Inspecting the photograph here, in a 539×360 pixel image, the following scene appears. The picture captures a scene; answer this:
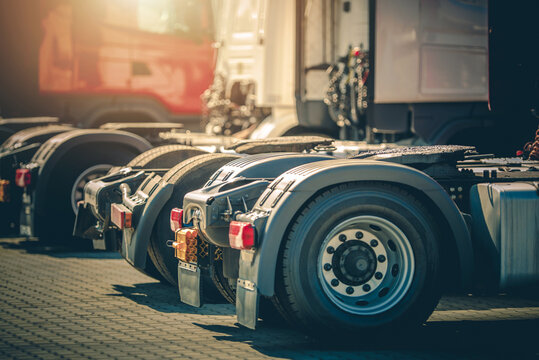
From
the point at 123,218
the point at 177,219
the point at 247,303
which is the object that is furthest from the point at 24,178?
the point at 247,303

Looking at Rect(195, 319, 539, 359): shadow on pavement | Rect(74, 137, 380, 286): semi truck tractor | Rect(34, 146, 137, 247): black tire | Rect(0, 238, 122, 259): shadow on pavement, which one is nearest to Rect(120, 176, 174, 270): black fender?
Rect(74, 137, 380, 286): semi truck tractor

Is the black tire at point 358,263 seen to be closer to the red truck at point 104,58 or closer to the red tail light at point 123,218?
the red tail light at point 123,218

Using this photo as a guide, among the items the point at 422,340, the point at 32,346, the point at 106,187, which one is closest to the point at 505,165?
the point at 422,340

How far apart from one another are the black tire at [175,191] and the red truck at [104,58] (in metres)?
8.56

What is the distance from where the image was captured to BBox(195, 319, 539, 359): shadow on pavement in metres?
5.61

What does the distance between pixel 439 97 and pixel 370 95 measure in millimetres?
720

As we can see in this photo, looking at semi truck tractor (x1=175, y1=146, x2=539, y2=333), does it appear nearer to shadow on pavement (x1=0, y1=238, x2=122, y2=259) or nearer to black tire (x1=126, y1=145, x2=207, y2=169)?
black tire (x1=126, y1=145, x2=207, y2=169)

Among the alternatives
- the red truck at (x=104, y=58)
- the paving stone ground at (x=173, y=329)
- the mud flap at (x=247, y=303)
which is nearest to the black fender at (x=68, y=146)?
the paving stone ground at (x=173, y=329)

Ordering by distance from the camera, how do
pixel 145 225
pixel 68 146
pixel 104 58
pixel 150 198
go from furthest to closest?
pixel 104 58, pixel 68 146, pixel 150 198, pixel 145 225

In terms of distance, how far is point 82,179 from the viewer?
34.7 feet

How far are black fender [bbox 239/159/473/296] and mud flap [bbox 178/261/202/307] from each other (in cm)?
52

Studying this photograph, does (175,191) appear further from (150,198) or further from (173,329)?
(173,329)

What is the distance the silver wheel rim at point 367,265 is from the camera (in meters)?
5.79

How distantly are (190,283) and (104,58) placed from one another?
10.1 m
